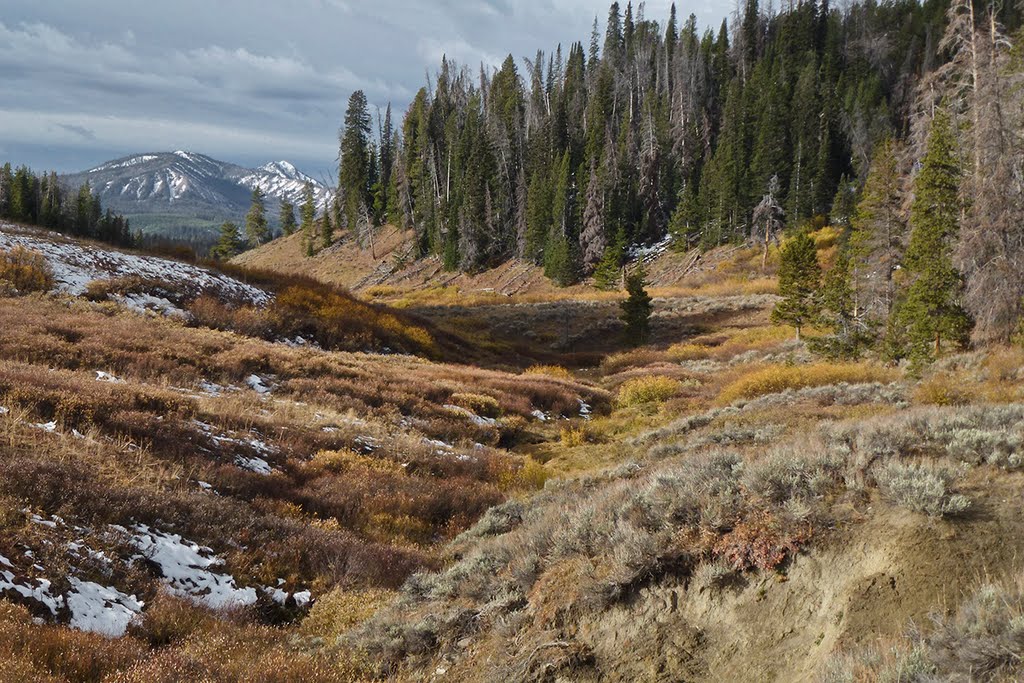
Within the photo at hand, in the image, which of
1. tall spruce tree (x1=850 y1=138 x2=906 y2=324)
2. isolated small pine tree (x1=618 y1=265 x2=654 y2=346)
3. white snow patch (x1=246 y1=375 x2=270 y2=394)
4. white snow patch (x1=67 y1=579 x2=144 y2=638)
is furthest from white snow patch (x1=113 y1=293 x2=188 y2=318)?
tall spruce tree (x1=850 y1=138 x2=906 y2=324)

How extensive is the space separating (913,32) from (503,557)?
113173 mm

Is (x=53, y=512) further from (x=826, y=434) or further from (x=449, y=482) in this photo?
(x=826, y=434)

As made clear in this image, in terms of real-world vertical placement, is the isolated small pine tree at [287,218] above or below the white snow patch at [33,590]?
above

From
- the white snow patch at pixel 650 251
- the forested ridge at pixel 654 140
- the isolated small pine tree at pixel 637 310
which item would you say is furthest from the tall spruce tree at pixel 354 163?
the isolated small pine tree at pixel 637 310

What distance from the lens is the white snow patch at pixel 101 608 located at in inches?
204

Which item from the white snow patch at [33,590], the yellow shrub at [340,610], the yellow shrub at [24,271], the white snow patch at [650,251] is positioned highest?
the white snow patch at [650,251]

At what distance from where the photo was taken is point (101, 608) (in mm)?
5438

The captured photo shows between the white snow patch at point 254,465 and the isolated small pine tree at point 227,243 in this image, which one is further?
the isolated small pine tree at point 227,243

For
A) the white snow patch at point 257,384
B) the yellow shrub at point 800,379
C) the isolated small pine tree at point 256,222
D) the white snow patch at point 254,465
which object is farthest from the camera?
the isolated small pine tree at point 256,222

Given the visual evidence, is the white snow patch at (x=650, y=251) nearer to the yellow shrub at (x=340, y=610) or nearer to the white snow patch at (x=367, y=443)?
the white snow patch at (x=367, y=443)

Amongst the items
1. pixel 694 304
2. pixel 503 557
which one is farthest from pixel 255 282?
pixel 694 304

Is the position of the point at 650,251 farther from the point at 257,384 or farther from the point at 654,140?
the point at 257,384

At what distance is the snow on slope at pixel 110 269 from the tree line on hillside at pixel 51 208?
4557cm

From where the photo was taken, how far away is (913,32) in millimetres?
87062
